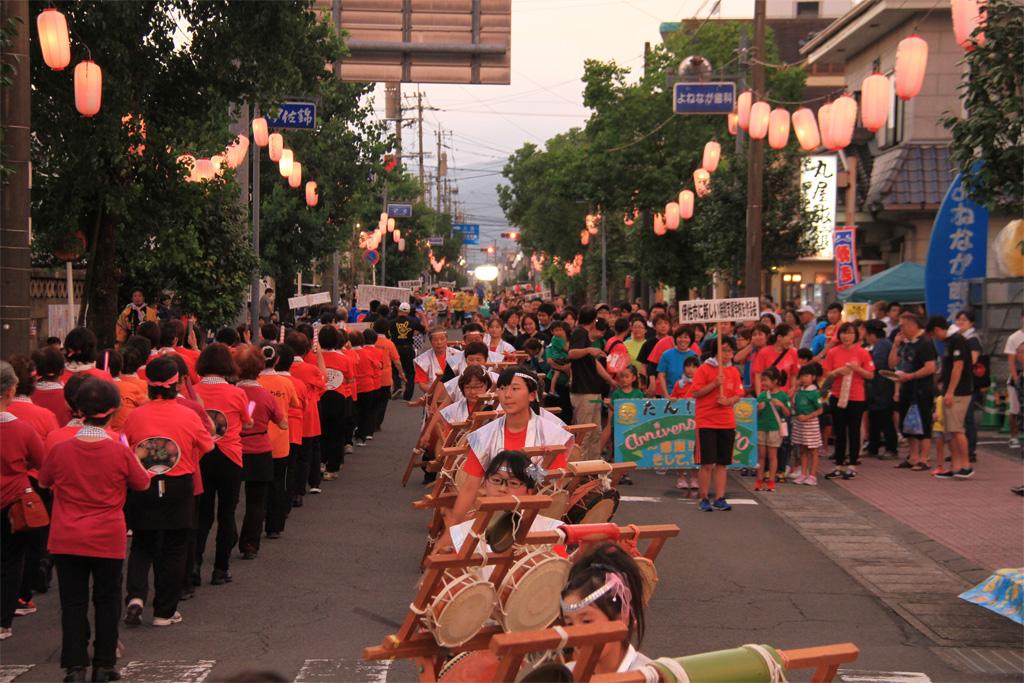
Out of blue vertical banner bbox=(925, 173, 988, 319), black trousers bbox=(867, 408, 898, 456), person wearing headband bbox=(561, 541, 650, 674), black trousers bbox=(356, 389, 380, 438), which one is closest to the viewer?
person wearing headband bbox=(561, 541, 650, 674)

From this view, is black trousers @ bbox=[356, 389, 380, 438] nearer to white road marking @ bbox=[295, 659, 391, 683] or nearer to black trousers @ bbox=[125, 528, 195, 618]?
black trousers @ bbox=[125, 528, 195, 618]

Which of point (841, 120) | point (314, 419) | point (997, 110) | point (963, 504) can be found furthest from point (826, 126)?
point (314, 419)

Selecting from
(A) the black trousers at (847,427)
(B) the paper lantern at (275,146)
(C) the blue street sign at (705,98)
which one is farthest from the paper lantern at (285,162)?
(A) the black trousers at (847,427)

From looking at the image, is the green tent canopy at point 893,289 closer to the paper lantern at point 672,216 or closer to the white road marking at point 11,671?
the paper lantern at point 672,216

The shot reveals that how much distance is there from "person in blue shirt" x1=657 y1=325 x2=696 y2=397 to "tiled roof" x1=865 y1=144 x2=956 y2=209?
1673cm

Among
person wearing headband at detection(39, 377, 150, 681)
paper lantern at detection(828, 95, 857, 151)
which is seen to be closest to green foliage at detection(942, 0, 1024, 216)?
person wearing headband at detection(39, 377, 150, 681)

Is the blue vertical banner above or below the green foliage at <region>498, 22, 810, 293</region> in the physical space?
below

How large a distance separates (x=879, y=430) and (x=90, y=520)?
13078mm

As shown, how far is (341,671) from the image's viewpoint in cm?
708

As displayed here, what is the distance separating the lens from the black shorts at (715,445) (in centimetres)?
1260

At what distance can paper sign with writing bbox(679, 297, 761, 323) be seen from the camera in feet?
46.9

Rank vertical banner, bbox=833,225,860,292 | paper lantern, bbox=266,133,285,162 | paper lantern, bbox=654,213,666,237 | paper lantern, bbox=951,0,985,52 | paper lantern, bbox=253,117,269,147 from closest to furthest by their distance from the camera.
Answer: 1. paper lantern, bbox=951,0,985,52
2. paper lantern, bbox=253,117,269,147
3. paper lantern, bbox=266,133,285,162
4. vertical banner, bbox=833,225,860,292
5. paper lantern, bbox=654,213,666,237

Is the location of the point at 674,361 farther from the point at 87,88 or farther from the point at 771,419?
the point at 87,88

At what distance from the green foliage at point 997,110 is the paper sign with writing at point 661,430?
5415 millimetres
